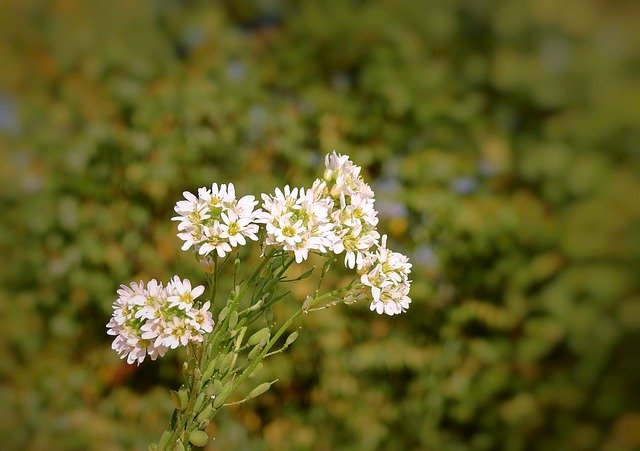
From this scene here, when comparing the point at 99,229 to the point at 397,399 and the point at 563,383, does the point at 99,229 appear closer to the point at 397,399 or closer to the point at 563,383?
the point at 397,399

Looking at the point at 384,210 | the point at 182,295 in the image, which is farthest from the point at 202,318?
the point at 384,210

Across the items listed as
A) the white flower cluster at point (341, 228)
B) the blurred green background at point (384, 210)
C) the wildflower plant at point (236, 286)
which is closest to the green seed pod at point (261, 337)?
the wildflower plant at point (236, 286)

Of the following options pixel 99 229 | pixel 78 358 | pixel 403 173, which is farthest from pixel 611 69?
pixel 78 358

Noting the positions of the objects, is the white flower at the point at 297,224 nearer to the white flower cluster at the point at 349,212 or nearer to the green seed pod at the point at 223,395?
the white flower cluster at the point at 349,212

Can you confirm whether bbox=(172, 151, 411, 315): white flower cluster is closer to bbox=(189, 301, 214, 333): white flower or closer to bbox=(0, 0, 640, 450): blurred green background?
bbox=(189, 301, 214, 333): white flower

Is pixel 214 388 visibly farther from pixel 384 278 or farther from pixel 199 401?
pixel 384 278
